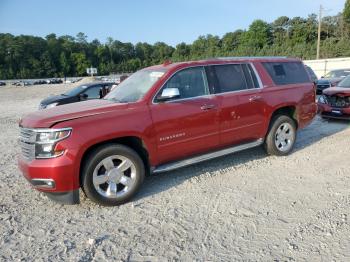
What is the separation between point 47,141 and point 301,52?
69794mm

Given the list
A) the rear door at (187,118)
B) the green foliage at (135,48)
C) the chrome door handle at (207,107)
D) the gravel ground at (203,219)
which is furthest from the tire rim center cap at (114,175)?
the green foliage at (135,48)

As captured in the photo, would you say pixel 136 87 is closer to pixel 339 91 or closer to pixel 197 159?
pixel 197 159

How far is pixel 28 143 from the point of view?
407cm

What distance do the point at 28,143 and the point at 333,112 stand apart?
319 inches

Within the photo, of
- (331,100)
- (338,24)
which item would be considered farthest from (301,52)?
(331,100)

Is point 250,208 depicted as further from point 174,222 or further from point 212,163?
point 212,163

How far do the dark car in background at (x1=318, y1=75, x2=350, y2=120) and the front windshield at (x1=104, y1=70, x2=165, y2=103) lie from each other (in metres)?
6.13

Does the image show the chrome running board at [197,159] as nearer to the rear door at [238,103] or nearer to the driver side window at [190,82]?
the rear door at [238,103]

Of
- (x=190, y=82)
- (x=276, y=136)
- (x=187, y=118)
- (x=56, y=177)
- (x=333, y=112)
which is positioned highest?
(x=190, y=82)

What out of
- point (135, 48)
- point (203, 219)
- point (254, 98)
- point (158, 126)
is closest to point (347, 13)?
point (254, 98)

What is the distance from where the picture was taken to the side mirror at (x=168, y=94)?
14.9 feet

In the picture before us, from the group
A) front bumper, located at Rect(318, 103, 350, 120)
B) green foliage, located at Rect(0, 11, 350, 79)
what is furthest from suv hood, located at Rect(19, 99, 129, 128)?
green foliage, located at Rect(0, 11, 350, 79)

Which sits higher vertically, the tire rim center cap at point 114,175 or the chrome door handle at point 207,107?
the chrome door handle at point 207,107

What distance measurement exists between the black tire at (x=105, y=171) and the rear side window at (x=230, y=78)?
74.8 inches
